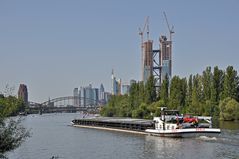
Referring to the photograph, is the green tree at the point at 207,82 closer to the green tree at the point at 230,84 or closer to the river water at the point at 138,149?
the green tree at the point at 230,84

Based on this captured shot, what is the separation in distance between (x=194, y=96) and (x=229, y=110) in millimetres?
17028

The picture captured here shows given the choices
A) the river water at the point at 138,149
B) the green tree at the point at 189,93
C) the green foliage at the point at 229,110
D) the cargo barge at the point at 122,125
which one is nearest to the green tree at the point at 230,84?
the green foliage at the point at 229,110

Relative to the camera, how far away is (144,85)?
143000 mm

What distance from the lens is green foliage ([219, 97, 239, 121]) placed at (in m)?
103

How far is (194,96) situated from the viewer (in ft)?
390

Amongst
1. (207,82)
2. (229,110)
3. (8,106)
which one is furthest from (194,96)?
(8,106)

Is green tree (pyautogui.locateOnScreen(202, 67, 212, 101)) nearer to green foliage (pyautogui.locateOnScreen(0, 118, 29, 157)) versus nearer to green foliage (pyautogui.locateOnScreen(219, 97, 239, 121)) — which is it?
green foliage (pyautogui.locateOnScreen(219, 97, 239, 121))

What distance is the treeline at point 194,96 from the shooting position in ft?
360

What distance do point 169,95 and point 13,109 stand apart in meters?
109

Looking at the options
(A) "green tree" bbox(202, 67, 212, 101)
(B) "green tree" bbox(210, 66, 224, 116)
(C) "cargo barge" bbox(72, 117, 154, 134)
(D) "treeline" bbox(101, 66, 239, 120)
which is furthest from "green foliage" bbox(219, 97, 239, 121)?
(C) "cargo barge" bbox(72, 117, 154, 134)

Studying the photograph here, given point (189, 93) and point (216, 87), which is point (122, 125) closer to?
point (216, 87)

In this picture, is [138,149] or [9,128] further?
[138,149]

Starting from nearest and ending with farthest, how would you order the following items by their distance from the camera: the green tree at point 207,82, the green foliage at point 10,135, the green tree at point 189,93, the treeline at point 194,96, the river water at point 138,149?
1. the green foliage at point 10,135
2. the river water at point 138,149
3. the treeline at point 194,96
4. the green tree at point 207,82
5. the green tree at point 189,93

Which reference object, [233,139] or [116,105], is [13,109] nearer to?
[233,139]
